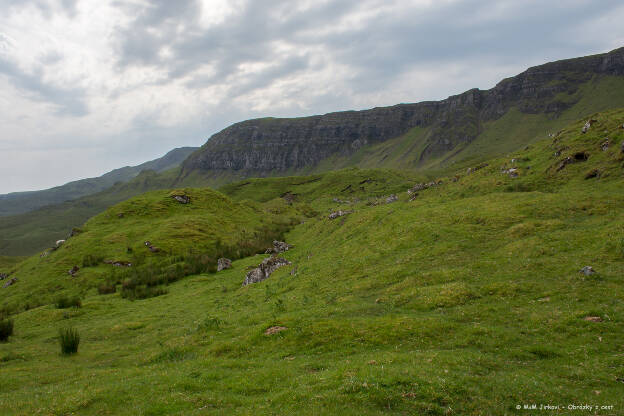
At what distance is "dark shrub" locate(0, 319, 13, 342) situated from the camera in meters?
33.8

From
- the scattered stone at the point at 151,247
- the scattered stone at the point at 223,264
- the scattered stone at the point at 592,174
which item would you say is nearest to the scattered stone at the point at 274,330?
the scattered stone at the point at 223,264

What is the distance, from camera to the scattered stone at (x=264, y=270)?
155ft

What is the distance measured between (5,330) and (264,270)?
29823 millimetres

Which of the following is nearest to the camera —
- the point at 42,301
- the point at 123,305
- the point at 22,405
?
the point at 22,405

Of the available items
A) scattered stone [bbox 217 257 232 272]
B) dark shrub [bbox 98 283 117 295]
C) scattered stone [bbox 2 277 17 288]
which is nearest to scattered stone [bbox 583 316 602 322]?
scattered stone [bbox 217 257 232 272]

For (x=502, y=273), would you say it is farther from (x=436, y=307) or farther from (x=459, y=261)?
(x=436, y=307)

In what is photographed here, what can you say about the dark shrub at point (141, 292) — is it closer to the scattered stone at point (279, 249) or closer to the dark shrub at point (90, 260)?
the scattered stone at point (279, 249)

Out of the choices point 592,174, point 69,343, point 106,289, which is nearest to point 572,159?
point 592,174

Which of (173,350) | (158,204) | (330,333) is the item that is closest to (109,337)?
(173,350)

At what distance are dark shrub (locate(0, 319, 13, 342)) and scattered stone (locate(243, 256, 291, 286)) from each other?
26.0m

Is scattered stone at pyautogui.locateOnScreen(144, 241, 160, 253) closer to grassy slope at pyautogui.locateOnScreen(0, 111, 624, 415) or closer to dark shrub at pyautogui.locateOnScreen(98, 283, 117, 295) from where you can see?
dark shrub at pyautogui.locateOnScreen(98, 283, 117, 295)

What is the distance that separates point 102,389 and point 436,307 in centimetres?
2063

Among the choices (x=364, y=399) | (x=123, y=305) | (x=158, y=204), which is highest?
(x=158, y=204)

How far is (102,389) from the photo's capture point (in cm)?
1622
